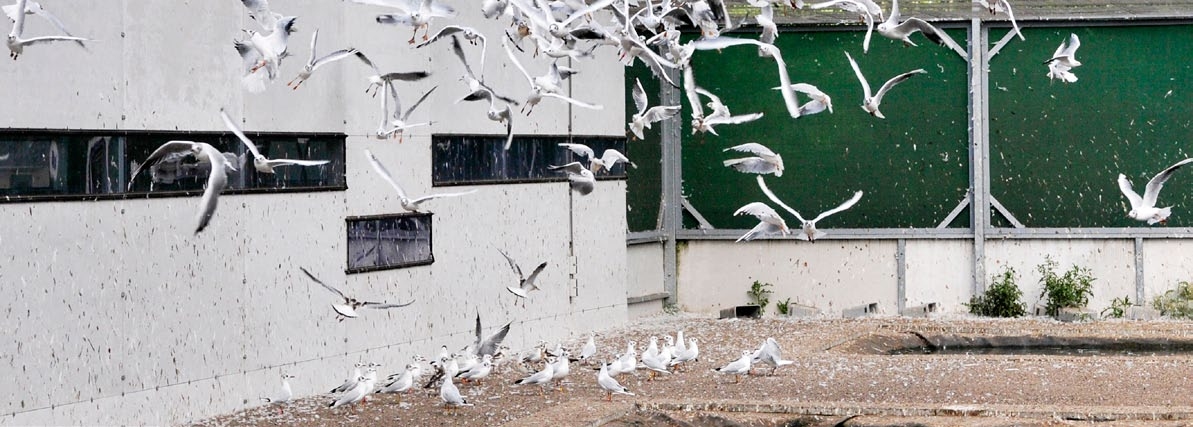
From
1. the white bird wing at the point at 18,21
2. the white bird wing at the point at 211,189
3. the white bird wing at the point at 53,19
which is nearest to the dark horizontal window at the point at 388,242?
the white bird wing at the point at 53,19

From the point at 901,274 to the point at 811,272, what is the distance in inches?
41.7

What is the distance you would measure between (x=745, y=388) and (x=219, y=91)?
461 centimetres

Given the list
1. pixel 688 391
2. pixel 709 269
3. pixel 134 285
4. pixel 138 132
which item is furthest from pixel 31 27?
pixel 709 269

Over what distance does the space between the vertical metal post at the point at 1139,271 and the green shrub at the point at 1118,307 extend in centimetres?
11

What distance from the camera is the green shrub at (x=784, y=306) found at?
18266mm

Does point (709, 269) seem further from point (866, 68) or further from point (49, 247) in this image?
point (49, 247)

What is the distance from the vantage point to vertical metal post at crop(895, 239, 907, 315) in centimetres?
1827

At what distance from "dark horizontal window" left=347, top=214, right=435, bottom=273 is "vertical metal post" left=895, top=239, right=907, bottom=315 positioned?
22.4 feet

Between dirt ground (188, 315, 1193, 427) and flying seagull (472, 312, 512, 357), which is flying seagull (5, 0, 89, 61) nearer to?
dirt ground (188, 315, 1193, 427)

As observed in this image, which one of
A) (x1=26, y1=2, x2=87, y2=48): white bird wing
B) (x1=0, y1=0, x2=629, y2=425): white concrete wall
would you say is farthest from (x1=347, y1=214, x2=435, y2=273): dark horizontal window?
(x1=26, y1=2, x2=87, y2=48): white bird wing

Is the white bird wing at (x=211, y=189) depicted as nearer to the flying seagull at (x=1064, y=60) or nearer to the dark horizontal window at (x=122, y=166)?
the dark horizontal window at (x=122, y=166)

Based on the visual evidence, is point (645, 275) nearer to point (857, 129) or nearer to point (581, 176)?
point (857, 129)

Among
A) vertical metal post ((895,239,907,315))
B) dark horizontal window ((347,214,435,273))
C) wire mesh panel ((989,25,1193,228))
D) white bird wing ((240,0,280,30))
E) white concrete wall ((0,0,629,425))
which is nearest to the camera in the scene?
white concrete wall ((0,0,629,425))

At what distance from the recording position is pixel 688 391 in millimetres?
11984
